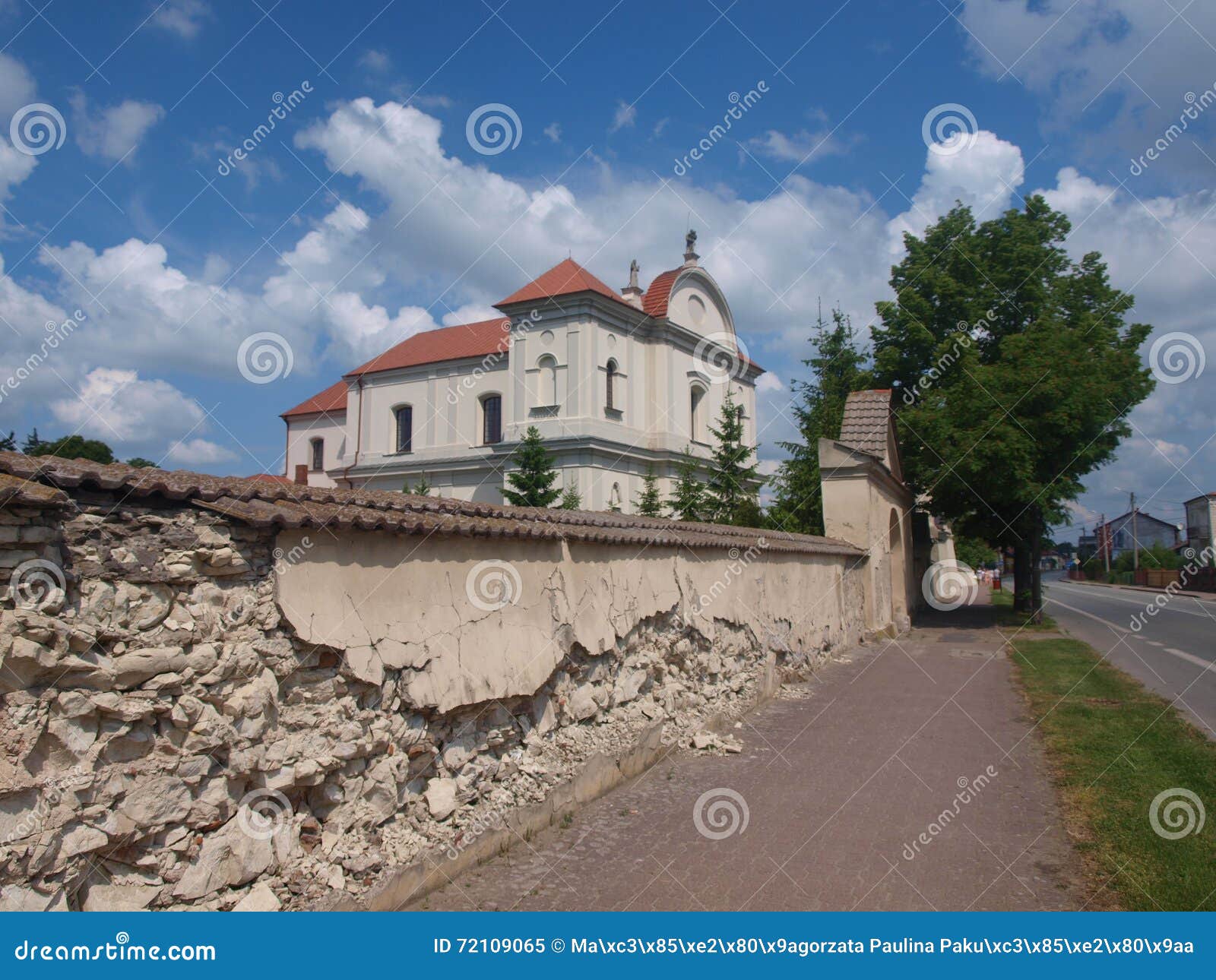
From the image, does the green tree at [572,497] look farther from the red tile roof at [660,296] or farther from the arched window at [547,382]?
the red tile roof at [660,296]

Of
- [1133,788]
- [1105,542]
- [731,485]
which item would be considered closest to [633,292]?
[731,485]

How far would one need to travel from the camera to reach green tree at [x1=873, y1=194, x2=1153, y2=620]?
68.2ft

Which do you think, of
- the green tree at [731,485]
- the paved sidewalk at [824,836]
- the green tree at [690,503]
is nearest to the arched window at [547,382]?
the green tree at [690,503]

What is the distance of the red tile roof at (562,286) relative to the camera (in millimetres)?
34781

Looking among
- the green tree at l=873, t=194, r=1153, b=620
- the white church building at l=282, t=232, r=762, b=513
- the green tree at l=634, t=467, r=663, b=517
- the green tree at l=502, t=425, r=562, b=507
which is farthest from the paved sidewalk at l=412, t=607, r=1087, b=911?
the white church building at l=282, t=232, r=762, b=513

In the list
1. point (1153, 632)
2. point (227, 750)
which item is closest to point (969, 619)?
point (1153, 632)

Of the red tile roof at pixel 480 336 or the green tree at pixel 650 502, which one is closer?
the green tree at pixel 650 502

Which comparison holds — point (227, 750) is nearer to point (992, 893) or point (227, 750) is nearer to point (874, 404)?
point (992, 893)

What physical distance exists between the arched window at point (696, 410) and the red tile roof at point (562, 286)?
578 cm

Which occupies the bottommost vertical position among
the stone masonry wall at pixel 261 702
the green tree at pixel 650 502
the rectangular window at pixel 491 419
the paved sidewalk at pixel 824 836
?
the paved sidewalk at pixel 824 836

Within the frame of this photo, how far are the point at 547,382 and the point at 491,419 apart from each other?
16.5ft

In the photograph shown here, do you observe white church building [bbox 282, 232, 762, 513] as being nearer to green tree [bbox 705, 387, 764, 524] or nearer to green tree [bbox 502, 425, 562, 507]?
green tree [bbox 705, 387, 764, 524]

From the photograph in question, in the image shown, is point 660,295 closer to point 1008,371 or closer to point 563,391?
point 563,391

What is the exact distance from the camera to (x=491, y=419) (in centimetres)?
3866
